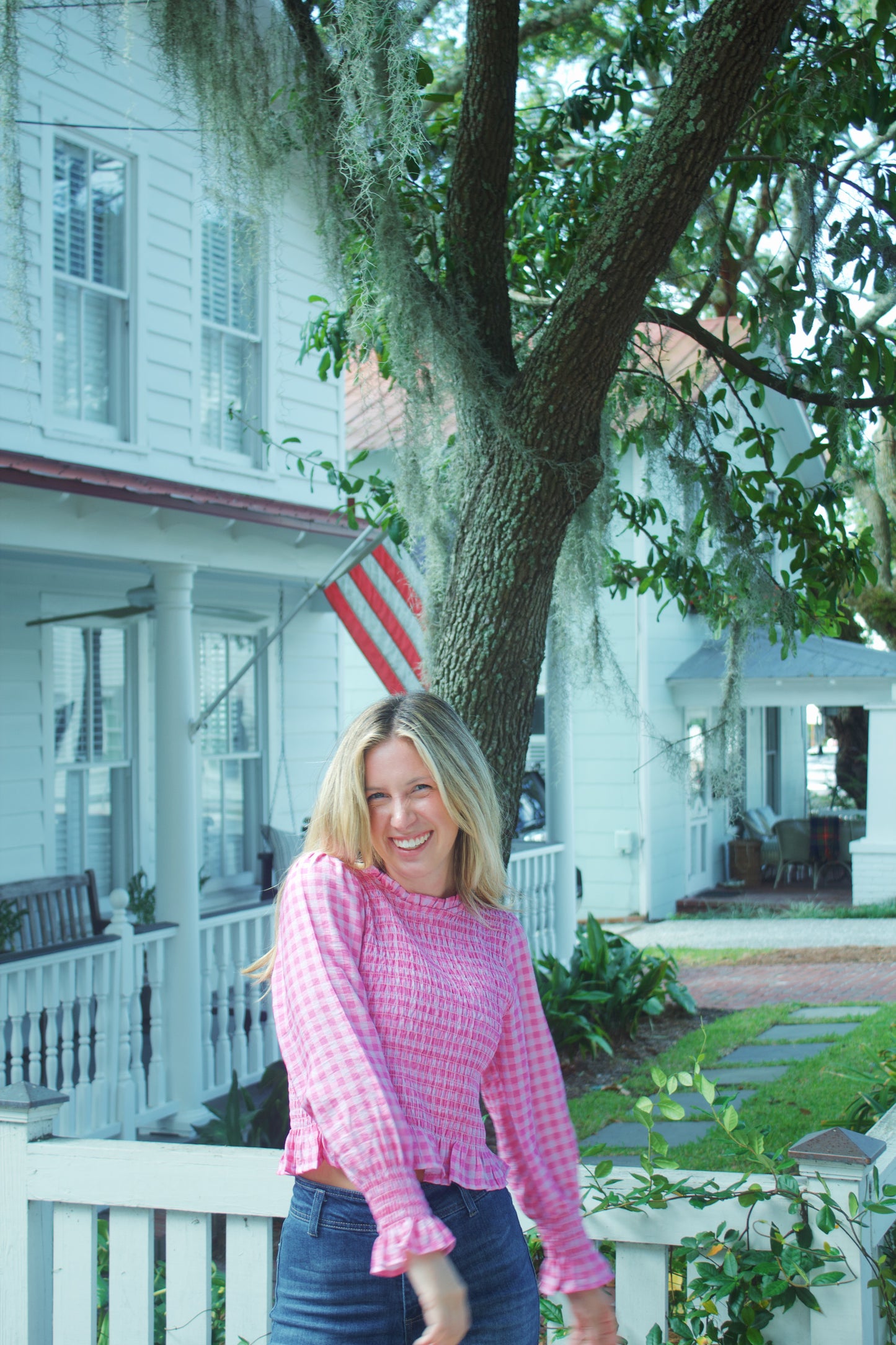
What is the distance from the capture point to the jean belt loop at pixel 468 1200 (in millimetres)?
1836

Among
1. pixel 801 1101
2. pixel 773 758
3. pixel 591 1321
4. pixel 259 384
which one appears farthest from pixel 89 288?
pixel 773 758

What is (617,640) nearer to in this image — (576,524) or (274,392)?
(274,392)

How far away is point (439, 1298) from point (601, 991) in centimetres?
646

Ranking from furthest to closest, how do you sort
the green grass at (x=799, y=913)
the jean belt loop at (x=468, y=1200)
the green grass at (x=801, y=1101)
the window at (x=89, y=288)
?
the green grass at (x=799, y=913) → the window at (x=89, y=288) → the green grass at (x=801, y=1101) → the jean belt loop at (x=468, y=1200)

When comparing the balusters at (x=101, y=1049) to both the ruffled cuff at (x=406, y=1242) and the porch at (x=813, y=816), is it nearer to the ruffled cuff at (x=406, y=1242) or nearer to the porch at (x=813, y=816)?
the ruffled cuff at (x=406, y=1242)

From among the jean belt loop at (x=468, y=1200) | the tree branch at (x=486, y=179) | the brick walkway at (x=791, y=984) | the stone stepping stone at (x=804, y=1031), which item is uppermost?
the tree branch at (x=486, y=179)

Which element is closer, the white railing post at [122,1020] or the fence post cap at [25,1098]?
the fence post cap at [25,1098]

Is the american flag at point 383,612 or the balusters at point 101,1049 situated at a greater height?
the american flag at point 383,612

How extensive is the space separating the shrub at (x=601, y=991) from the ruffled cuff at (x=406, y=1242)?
5.79 metres

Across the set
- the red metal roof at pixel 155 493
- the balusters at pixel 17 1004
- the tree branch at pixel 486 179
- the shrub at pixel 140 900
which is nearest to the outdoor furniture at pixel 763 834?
the shrub at pixel 140 900

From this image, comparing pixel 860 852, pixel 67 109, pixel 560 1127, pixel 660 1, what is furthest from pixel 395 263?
pixel 860 852

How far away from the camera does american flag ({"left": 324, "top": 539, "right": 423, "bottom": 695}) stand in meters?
5.97

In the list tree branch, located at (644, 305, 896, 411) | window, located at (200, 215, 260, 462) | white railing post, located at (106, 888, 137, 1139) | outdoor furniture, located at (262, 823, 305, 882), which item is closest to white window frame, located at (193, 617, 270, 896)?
outdoor furniture, located at (262, 823, 305, 882)

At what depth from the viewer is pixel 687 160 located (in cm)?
303
